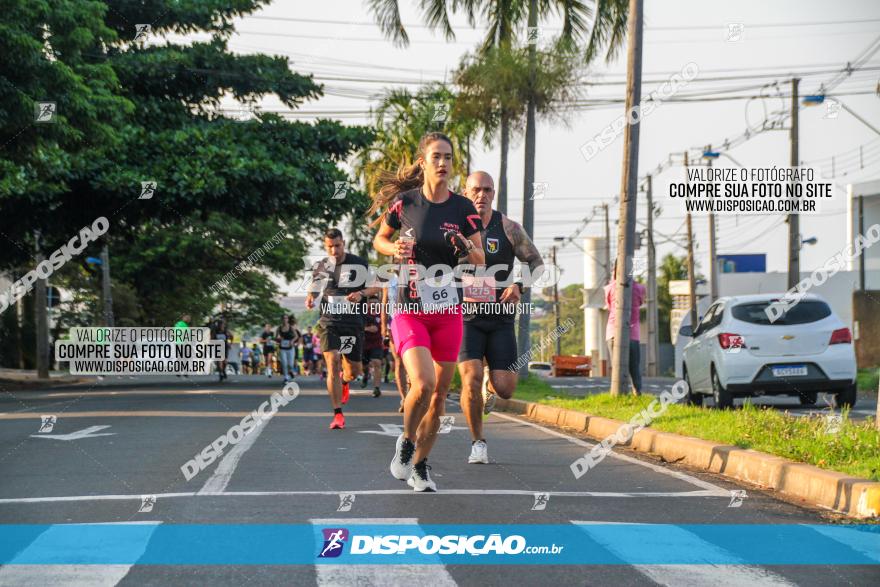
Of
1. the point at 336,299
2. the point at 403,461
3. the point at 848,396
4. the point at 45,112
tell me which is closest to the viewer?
the point at 403,461

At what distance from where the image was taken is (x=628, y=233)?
1563cm

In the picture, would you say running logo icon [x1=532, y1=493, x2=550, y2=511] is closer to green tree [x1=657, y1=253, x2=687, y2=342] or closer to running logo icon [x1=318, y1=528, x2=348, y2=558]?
running logo icon [x1=318, y1=528, x2=348, y2=558]

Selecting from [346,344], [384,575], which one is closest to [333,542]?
[384,575]

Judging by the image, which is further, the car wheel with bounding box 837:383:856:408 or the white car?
the car wheel with bounding box 837:383:856:408

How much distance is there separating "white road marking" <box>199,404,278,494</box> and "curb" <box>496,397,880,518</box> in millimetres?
3618

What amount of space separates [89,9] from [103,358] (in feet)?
64.6

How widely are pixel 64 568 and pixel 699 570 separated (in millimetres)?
2785

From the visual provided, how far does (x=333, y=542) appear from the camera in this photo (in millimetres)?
5910

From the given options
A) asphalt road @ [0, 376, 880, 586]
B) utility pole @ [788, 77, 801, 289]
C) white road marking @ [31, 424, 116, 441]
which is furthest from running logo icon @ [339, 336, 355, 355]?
utility pole @ [788, 77, 801, 289]

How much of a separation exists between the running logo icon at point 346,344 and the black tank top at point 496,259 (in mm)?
3771

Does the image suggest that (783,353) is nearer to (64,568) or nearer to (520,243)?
(520,243)

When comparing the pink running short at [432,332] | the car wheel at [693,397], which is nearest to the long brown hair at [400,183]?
the pink running short at [432,332]

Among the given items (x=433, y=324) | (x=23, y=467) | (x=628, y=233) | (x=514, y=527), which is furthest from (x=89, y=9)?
(x=514, y=527)

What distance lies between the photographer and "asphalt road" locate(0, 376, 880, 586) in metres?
5.34
